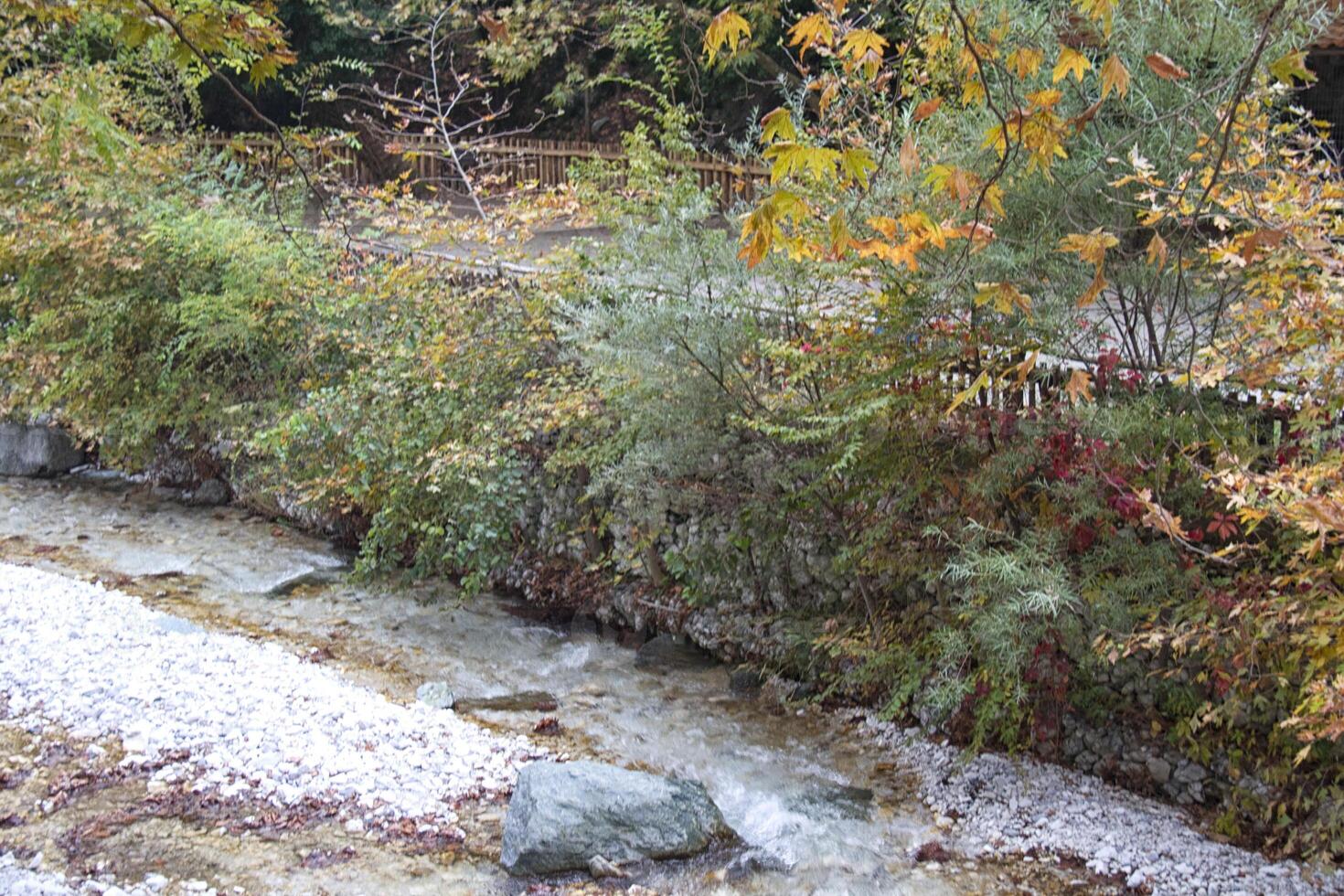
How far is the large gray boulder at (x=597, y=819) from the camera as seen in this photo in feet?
14.8

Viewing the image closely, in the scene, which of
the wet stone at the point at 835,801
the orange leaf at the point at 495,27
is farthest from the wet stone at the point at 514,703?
the orange leaf at the point at 495,27

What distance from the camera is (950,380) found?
5770mm

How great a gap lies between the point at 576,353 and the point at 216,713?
277 centimetres

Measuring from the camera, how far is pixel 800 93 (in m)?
6.29

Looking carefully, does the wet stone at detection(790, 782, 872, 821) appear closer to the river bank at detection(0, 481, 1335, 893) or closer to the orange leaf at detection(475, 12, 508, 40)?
the river bank at detection(0, 481, 1335, 893)

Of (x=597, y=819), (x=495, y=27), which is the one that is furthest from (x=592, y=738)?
(x=495, y=27)

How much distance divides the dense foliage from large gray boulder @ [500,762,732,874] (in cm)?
144

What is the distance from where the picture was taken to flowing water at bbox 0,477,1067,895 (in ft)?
15.3

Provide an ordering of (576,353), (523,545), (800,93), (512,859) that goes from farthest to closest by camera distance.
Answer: (523,545) → (576,353) → (800,93) → (512,859)

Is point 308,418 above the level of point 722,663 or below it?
above

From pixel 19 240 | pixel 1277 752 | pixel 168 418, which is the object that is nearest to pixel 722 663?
pixel 1277 752

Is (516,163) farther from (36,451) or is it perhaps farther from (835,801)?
(835,801)

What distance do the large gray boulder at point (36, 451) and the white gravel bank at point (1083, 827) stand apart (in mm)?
8812

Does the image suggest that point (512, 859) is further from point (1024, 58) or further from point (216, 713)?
point (1024, 58)
